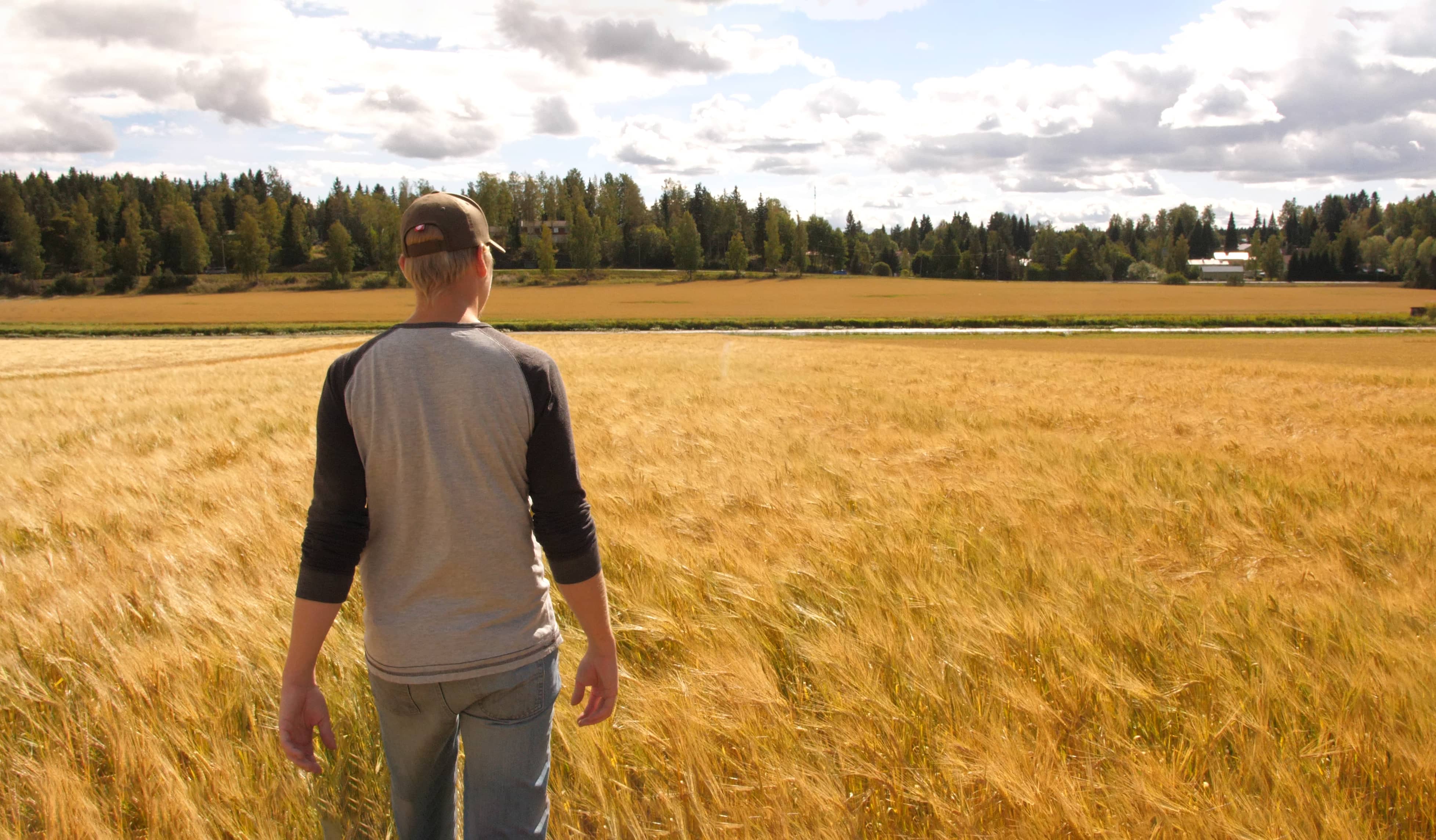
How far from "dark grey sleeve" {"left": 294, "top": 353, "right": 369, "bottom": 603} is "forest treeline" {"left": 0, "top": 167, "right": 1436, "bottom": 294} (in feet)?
339

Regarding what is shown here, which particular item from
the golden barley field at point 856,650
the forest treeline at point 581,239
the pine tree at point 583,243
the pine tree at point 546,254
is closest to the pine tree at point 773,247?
the forest treeline at point 581,239

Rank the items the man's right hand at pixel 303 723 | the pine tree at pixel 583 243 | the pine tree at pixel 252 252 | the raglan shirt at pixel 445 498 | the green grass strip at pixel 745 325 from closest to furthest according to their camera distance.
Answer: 1. the raglan shirt at pixel 445 498
2. the man's right hand at pixel 303 723
3. the green grass strip at pixel 745 325
4. the pine tree at pixel 252 252
5. the pine tree at pixel 583 243

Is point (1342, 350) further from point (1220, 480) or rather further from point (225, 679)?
point (225, 679)

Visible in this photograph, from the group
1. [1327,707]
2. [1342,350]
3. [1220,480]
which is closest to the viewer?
[1327,707]

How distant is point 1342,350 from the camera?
106 feet

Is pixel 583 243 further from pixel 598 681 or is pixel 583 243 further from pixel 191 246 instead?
pixel 598 681

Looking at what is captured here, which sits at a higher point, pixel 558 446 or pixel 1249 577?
pixel 558 446

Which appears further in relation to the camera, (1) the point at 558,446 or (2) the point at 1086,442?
(2) the point at 1086,442

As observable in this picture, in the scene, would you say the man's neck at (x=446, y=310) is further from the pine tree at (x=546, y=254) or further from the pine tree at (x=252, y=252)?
the pine tree at (x=252, y=252)

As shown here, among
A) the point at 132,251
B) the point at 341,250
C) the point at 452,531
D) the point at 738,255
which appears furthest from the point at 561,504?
the point at 132,251

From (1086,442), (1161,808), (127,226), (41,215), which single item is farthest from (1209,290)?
(41,215)

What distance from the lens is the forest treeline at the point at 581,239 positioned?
10650cm

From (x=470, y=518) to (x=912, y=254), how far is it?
182893 millimetres

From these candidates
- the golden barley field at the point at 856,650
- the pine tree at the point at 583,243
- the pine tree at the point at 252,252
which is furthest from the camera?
the pine tree at the point at 583,243
